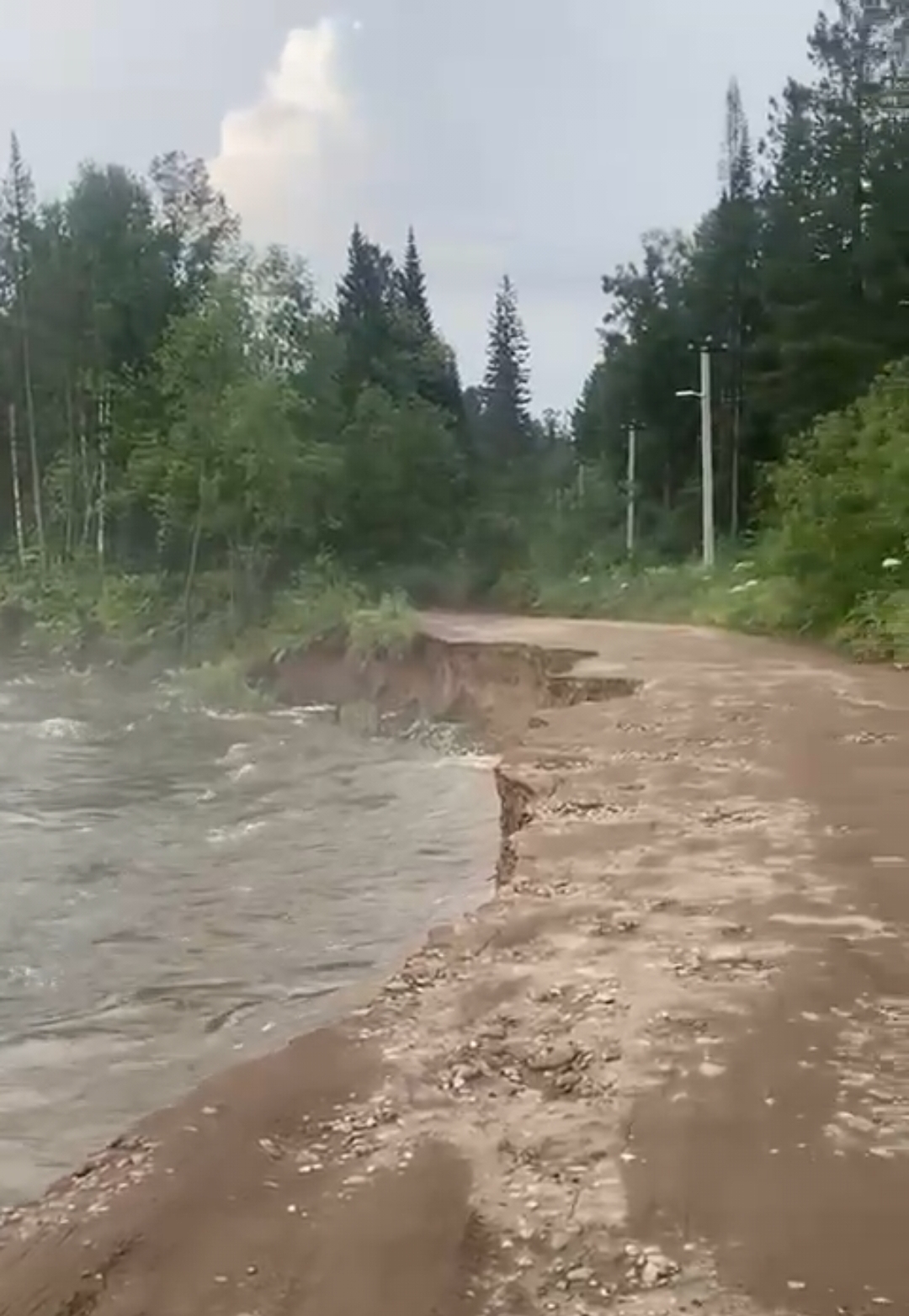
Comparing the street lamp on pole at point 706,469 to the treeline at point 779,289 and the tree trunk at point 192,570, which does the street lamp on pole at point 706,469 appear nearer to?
the treeline at point 779,289

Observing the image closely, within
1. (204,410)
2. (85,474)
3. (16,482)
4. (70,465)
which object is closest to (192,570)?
(204,410)

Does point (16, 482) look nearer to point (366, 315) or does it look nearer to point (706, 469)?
point (366, 315)

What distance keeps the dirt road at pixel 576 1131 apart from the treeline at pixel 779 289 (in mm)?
19551

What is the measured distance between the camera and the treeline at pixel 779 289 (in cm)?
2528

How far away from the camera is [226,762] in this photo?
12633 millimetres

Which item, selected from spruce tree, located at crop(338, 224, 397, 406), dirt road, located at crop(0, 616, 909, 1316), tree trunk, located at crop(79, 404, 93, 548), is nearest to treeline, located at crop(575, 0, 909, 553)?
spruce tree, located at crop(338, 224, 397, 406)

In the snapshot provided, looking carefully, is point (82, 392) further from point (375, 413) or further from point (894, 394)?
point (894, 394)

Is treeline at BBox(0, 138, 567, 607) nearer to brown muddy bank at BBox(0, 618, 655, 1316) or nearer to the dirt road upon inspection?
the dirt road

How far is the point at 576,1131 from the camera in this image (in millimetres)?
3193

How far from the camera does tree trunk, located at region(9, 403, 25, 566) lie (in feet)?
108

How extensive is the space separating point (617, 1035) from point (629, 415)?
27008 mm

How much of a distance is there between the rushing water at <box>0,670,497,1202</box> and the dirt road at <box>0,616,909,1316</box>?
0.82 meters

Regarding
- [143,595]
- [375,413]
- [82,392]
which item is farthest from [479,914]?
[82,392]

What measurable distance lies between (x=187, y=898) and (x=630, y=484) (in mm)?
23622
